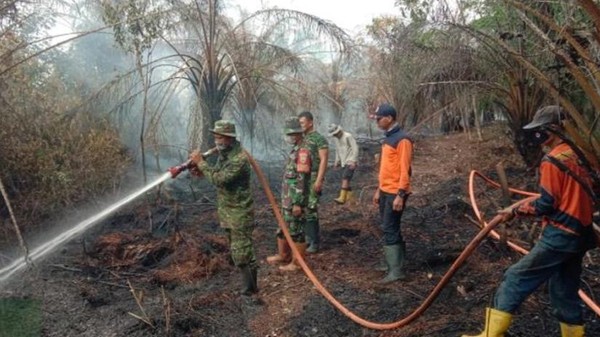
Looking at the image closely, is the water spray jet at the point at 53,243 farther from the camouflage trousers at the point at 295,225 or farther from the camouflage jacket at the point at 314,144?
the camouflage jacket at the point at 314,144

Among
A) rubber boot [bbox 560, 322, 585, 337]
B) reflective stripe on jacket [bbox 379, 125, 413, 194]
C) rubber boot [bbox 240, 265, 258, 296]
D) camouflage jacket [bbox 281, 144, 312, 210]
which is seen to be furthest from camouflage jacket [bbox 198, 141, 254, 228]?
rubber boot [bbox 560, 322, 585, 337]

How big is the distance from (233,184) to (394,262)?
1.85 m

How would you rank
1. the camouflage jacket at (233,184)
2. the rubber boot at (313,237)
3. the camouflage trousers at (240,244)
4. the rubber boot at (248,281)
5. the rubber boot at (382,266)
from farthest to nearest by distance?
1. the rubber boot at (313,237)
2. the rubber boot at (382,266)
3. the rubber boot at (248,281)
4. the camouflage trousers at (240,244)
5. the camouflage jacket at (233,184)

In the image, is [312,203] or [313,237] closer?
[312,203]

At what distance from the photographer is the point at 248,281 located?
4.67m

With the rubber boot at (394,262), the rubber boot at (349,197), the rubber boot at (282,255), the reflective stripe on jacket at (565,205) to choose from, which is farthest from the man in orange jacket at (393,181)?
the rubber boot at (349,197)

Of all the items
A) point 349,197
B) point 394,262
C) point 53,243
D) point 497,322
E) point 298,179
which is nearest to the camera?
point 497,322

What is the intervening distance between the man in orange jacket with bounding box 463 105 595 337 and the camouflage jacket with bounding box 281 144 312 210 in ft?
8.04

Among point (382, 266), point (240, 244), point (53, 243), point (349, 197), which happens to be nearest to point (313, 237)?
point (382, 266)

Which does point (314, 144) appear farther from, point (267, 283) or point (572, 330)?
point (572, 330)

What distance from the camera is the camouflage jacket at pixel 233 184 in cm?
438

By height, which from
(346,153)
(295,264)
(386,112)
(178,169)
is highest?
(386,112)

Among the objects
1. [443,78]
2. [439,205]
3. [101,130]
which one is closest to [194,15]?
[101,130]

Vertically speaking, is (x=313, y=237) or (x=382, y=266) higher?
(x=313, y=237)
